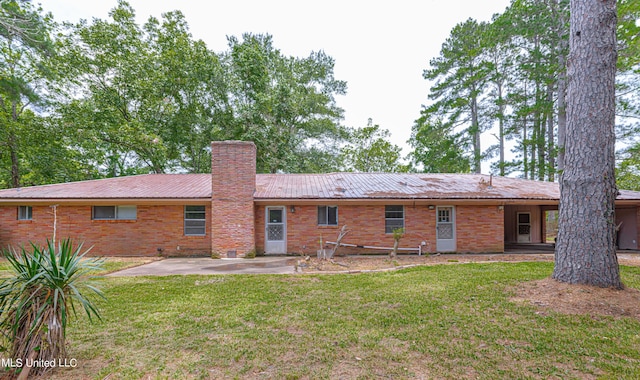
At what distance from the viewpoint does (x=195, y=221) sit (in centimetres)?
1132

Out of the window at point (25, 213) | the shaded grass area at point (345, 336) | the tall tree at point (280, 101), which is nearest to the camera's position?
the shaded grass area at point (345, 336)

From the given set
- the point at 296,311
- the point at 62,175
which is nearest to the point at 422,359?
the point at 296,311

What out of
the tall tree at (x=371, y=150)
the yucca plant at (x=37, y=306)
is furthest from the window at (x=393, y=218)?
the tall tree at (x=371, y=150)

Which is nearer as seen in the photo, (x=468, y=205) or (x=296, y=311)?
(x=296, y=311)

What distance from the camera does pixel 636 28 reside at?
11.9 metres

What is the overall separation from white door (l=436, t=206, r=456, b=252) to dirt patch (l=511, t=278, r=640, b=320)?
6279 millimetres

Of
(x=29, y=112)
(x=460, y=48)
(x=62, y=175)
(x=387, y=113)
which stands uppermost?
(x=460, y=48)

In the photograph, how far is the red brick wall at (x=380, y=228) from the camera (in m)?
11.3

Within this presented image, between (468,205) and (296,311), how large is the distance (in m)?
9.57

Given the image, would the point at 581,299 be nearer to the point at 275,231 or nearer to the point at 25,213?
the point at 275,231

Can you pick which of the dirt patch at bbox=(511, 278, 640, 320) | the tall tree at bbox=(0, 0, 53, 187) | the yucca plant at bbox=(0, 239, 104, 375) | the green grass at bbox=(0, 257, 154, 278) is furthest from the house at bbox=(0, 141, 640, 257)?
the yucca plant at bbox=(0, 239, 104, 375)

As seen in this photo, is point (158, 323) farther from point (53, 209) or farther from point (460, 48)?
point (460, 48)

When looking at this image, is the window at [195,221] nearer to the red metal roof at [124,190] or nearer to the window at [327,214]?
the red metal roof at [124,190]

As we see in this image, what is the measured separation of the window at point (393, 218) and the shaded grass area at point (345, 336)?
5531 millimetres
